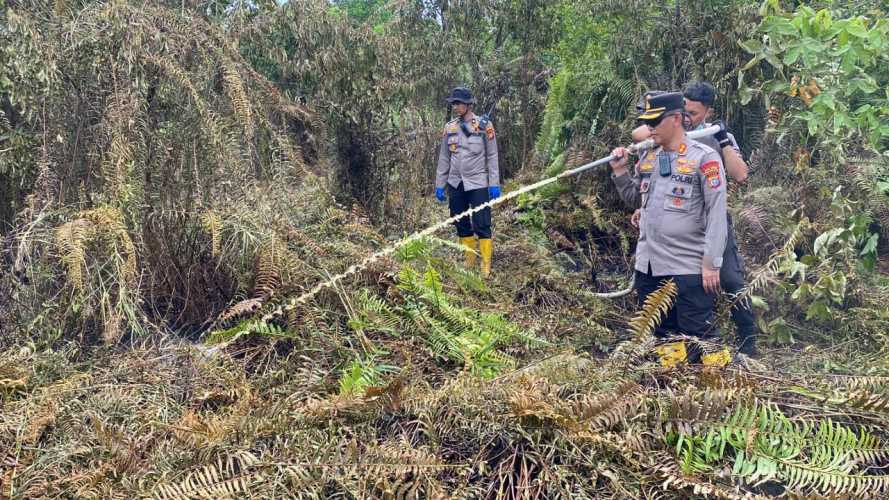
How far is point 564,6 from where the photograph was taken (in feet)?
28.8

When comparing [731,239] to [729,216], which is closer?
[731,239]

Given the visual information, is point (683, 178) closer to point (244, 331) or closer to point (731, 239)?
point (731, 239)

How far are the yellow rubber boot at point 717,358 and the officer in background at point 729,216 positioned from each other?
2.39 feet

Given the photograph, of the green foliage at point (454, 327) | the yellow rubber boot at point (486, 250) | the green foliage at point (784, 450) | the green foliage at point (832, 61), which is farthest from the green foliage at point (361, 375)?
the green foliage at point (832, 61)

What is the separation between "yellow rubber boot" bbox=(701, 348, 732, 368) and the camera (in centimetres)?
351

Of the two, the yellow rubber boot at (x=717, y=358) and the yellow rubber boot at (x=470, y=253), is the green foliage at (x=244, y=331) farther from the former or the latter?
the yellow rubber boot at (x=470, y=253)

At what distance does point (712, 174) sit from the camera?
3.89 metres

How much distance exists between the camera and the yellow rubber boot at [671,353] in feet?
11.4

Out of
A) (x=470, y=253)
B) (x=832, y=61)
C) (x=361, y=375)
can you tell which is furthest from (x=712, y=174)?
(x=470, y=253)

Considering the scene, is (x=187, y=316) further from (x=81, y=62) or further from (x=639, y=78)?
(x=639, y=78)

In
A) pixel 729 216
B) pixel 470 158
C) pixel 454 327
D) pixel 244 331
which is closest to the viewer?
pixel 244 331

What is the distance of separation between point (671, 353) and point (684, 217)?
0.85 metres

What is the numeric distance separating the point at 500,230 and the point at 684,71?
8.00ft

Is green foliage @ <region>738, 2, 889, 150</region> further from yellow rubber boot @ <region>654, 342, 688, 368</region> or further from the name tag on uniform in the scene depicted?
yellow rubber boot @ <region>654, 342, 688, 368</region>
